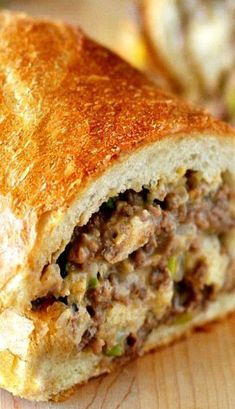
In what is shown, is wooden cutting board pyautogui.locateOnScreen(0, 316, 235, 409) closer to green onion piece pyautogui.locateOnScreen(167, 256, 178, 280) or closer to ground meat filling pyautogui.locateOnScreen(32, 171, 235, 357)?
ground meat filling pyautogui.locateOnScreen(32, 171, 235, 357)

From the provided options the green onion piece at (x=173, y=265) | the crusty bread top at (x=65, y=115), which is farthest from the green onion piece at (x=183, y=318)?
the crusty bread top at (x=65, y=115)

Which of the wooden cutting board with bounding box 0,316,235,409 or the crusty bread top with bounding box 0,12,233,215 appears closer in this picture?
the crusty bread top with bounding box 0,12,233,215

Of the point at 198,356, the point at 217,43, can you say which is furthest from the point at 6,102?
the point at 217,43

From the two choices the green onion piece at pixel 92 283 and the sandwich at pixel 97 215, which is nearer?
the sandwich at pixel 97 215

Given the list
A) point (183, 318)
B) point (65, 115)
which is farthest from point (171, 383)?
point (65, 115)

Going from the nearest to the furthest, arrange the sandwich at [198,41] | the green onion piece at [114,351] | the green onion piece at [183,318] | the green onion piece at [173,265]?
the green onion piece at [114,351] → the green onion piece at [173,265] → the green onion piece at [183,318] → the sandwich at [198,41]

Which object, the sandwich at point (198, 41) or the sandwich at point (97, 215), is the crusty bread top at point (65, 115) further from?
the sandwich at point (198, 41)

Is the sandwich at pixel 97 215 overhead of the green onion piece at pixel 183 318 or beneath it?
overhead

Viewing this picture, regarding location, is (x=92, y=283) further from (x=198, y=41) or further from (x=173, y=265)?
(x=198, y=41)

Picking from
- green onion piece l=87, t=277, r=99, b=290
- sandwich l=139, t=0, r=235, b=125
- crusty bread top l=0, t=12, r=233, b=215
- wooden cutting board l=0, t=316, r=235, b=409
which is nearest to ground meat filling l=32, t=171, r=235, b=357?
green onion piece l=87, t=277, r=99, b=290
